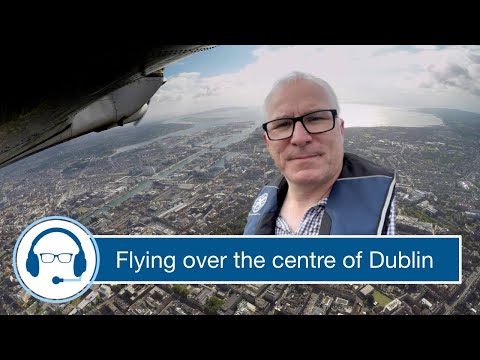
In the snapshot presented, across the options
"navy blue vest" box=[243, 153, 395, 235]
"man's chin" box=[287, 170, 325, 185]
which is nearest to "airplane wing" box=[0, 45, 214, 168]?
"man's chin" box=[287, 170, 325, 185]

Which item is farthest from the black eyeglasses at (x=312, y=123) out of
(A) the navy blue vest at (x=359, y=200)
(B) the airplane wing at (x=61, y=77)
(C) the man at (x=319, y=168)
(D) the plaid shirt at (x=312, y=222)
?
(B) the airplane wing at (x=61, y=77)

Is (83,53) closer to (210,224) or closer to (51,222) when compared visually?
(51,222)

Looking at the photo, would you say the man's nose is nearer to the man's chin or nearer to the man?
the man

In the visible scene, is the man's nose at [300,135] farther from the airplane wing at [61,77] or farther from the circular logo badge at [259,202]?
the airplane wing at [61,77]

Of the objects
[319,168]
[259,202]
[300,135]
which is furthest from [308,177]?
[259,202]

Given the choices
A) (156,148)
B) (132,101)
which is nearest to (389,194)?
(132,101)

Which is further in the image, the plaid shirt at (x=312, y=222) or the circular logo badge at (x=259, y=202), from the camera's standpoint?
the circular logo badge at (x=259, y=202)

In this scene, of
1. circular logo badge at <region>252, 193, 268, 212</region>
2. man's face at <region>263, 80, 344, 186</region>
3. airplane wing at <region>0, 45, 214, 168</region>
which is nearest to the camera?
airplane wing at <region>0, 45, 214, 168</region>
